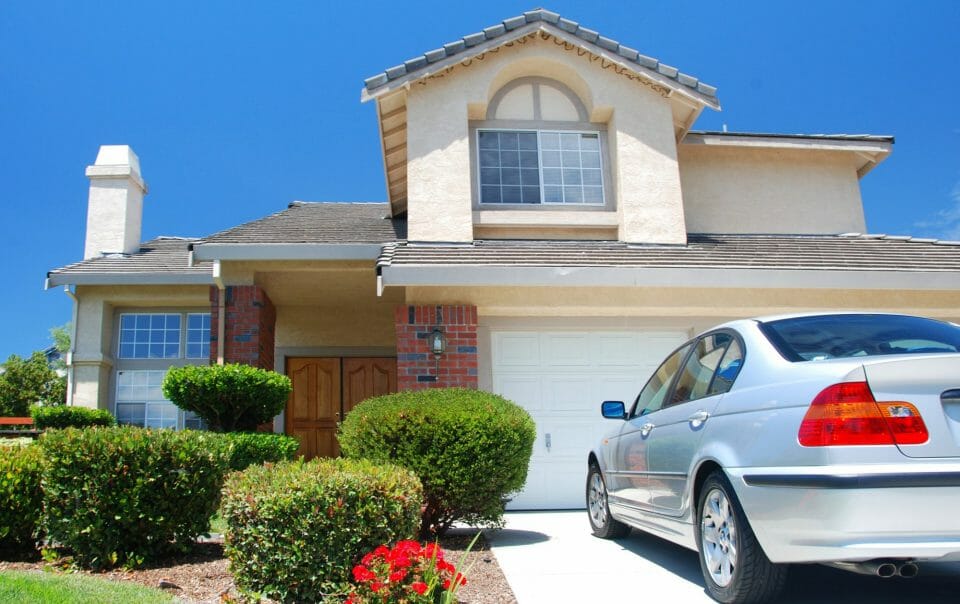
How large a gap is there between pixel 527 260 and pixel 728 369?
15.8 ft

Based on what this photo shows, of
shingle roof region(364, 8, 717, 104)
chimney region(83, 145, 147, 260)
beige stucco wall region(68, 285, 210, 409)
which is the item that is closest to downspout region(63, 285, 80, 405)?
beige stucco wall region(68, 285, 210, 409)

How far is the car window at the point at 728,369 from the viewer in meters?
4.37

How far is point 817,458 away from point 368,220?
33.5 ft

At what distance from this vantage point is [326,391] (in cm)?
1352

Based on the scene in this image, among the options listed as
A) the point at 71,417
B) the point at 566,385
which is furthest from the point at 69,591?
the point at 71,417

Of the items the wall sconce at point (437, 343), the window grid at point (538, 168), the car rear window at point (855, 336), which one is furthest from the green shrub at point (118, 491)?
the window grid at point (538, 168)

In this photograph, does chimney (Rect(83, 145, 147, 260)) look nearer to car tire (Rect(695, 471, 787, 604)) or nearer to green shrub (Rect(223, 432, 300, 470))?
green shrub (Rect(223, 432, 300, 470))

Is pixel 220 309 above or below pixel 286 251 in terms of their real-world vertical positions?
below

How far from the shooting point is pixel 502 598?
461cm

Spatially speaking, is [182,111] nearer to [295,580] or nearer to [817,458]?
[295,580]

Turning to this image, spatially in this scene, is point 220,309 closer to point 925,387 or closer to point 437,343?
point 437,343

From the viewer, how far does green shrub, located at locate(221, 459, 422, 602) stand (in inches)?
168

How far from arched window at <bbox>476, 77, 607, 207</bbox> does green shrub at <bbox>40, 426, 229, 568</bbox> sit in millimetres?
6019

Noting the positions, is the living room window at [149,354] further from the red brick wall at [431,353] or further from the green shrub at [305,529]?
the green shrub at [305,529]
